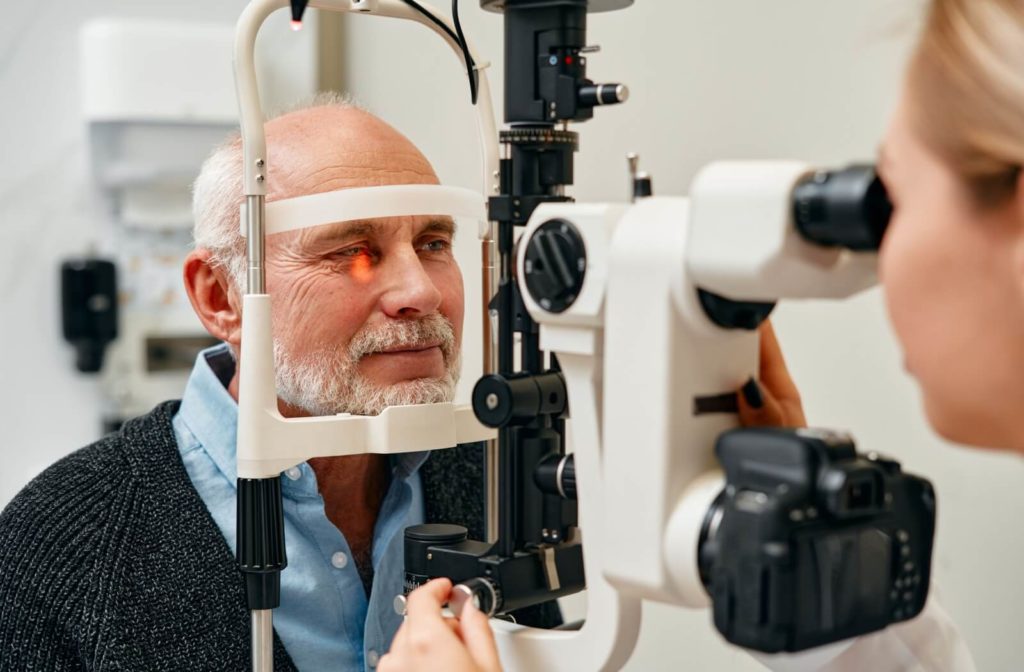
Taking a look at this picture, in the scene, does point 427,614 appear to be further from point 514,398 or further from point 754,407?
point 754,407

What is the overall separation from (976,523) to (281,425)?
73 cm

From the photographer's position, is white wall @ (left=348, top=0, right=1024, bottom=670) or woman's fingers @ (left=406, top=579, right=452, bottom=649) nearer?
woman's fingers @ (left=406, top=579, right=452, bottom=649)

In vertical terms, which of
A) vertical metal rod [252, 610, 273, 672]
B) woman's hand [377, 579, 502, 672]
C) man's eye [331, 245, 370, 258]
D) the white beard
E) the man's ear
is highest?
man's eye [331, 245, 370, 258]

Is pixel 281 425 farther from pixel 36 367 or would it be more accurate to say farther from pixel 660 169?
pixel 36 367

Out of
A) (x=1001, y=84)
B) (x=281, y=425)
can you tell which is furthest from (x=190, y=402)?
(x=1001, y=84)

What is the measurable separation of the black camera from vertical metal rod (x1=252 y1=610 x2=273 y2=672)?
1.70ft

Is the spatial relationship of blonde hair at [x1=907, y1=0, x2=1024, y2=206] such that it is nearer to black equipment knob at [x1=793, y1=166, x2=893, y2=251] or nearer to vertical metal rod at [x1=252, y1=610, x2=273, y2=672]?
black equipment knob at [x1=793, y1=166, x2=893, y2=251]

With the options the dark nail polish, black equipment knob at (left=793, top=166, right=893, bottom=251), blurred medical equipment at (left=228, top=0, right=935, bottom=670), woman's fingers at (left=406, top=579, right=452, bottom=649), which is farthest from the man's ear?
black equipment knob at (left=793, top=166, right=893, bottom=251)

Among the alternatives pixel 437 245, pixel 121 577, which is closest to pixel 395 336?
pixel 437 245

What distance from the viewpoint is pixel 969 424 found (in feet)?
2.09

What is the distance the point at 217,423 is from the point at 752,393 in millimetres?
751

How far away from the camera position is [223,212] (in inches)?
54.0

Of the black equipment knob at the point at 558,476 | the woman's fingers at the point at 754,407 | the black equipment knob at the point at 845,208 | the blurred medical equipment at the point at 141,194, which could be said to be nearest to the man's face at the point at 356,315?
the black equipment knob at the point at 558,476

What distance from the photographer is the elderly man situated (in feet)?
4.03
